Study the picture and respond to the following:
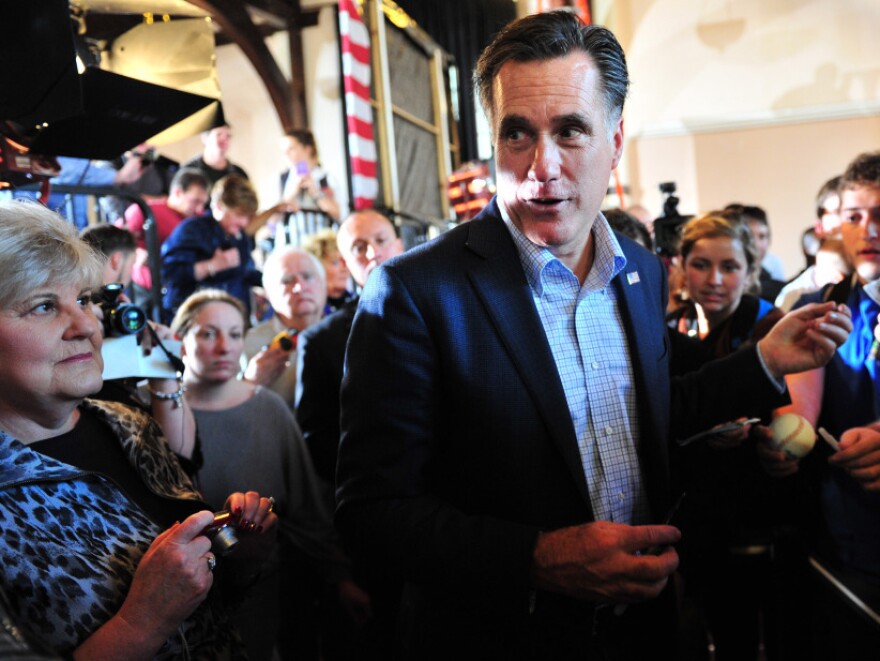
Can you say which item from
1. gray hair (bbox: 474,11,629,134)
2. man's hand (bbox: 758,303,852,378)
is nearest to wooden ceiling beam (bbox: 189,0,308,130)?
gray hair (bbox: 474,11,629,134)

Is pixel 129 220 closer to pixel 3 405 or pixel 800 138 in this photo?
pixel 3 405

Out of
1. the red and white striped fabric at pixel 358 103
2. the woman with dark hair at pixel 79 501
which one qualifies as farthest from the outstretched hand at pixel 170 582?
the red and white striped fabric at pixel 358 103

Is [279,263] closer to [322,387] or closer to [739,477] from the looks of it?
[322,387]

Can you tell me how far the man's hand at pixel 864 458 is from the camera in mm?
1744

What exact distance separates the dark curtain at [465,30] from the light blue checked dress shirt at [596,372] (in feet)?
29.8

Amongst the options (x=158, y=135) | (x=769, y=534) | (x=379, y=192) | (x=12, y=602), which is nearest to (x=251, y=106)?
(x=379, y=192)

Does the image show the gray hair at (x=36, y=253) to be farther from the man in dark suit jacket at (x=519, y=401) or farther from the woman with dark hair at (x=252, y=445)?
the woman with dark hair at (x=252, y=445)

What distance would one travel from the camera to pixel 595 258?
5.33ft

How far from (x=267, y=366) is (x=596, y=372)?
1890 mm

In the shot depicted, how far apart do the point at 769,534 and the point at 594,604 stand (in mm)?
1471

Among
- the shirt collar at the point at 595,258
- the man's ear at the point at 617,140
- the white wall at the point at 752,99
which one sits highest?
the white wall at the point at 752,99

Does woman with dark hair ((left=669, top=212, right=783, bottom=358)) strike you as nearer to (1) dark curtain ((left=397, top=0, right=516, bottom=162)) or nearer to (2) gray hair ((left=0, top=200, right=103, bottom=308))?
(2) gray hair ((left=0, top=200, right=103, bottom=308))

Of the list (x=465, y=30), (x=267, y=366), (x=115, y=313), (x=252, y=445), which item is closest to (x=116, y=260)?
(x=267, y=366)

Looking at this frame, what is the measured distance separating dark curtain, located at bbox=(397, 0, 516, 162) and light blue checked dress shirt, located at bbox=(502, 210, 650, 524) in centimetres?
908
